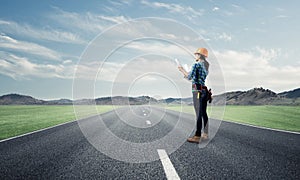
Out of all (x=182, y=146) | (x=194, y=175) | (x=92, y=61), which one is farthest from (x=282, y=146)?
(x=92, y=61)

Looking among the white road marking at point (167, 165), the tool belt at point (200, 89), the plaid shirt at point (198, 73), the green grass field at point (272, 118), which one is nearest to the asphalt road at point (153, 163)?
the white road marking at point (167, 165)

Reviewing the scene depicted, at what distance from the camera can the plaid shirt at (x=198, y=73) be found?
22.3 feet

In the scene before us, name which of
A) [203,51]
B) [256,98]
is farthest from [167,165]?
[256,98]

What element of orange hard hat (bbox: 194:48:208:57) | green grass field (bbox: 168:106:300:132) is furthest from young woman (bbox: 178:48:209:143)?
green grass field (bbox: 168:106:300:132)

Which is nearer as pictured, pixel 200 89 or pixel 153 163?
pixel 153 163

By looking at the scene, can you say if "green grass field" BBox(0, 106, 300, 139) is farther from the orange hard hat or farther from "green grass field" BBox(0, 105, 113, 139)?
the orange hard hat

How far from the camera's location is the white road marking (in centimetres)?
403

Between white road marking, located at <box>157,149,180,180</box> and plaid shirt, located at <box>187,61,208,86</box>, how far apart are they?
2.05 meters

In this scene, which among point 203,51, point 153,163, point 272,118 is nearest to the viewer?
point 153,163

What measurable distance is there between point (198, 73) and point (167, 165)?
2926 millimetres

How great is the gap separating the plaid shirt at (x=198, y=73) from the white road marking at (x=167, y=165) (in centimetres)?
205

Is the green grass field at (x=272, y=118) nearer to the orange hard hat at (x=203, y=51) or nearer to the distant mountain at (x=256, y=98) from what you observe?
the orange hard hat at (x=203, y=51)

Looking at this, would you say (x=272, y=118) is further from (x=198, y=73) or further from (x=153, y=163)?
(x=153, y=163)

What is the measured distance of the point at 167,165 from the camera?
473cm
